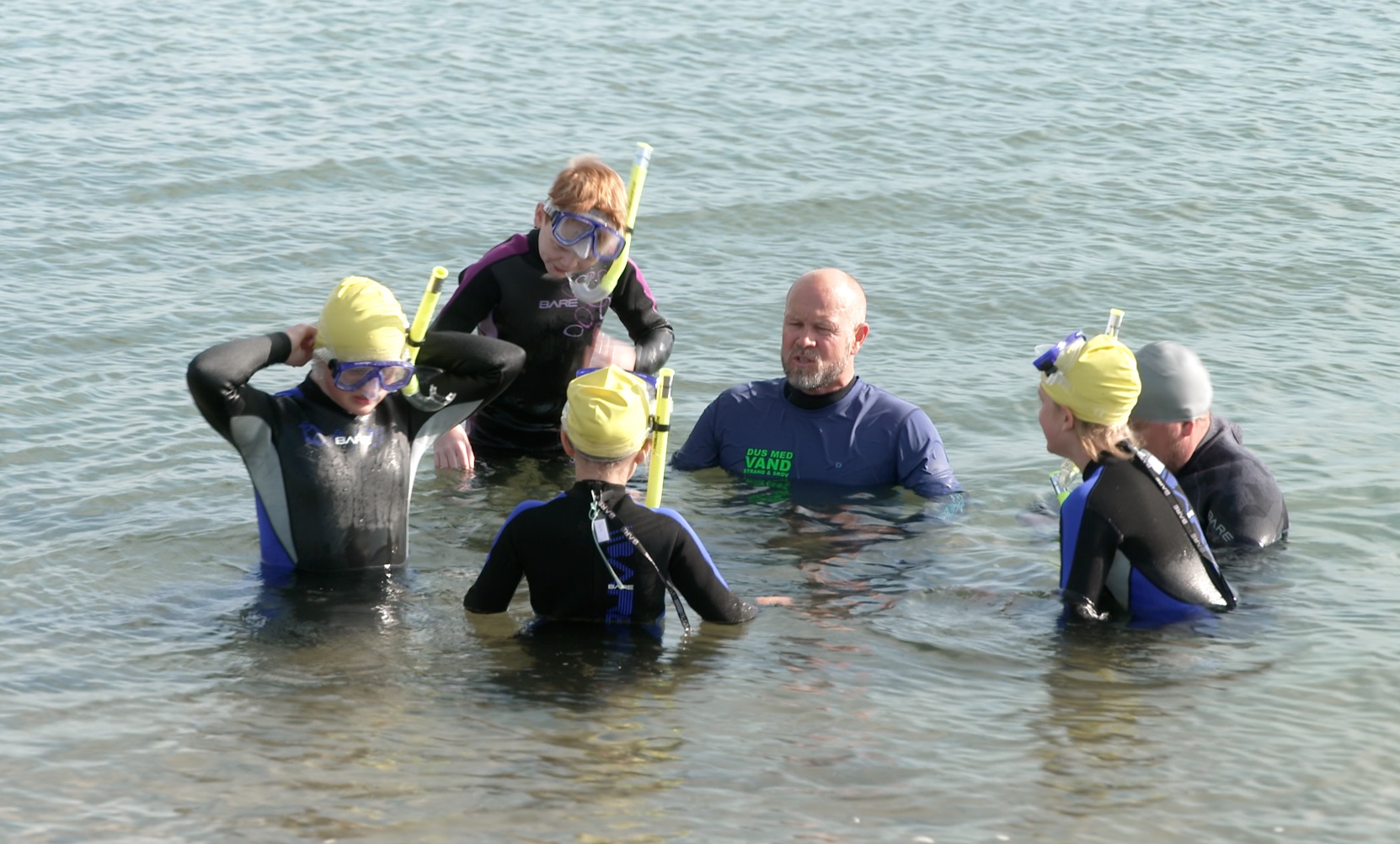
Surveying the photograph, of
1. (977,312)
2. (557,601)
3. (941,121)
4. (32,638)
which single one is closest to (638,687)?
(557,601)

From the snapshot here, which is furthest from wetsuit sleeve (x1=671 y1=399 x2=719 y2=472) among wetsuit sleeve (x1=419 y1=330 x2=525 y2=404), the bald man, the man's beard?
wetsuit sleeve (x1=419 y1=330 x2=525 y2=404)

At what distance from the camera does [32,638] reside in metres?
5.97

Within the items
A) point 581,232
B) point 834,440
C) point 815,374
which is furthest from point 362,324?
point 834,440

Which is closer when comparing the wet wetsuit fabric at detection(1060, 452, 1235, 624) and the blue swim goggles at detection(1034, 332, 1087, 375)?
the wet wetsuit fabric at detection(1060, 452, 1235, 624)

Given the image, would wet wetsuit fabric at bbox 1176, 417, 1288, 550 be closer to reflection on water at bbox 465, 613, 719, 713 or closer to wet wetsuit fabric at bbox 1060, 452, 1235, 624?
wet wetsuit fabric at bbox 1060, 452, 1235, 624

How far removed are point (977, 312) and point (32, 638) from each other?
654 cm

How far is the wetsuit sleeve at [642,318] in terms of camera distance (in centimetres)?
728

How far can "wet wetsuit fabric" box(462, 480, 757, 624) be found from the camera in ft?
16.7

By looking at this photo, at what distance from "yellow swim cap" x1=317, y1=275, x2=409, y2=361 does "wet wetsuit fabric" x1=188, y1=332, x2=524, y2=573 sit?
201 mm

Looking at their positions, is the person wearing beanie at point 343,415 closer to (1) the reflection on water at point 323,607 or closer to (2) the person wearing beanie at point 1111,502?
(1) the reflection on water at point 323,607

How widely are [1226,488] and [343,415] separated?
3444 millimetres

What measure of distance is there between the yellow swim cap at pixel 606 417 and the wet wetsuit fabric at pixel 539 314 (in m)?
2.09

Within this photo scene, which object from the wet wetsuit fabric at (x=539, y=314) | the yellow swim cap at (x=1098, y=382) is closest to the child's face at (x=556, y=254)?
the wet wetsuit fabric at (x=539, y=314)

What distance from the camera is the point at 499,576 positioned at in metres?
5.21
